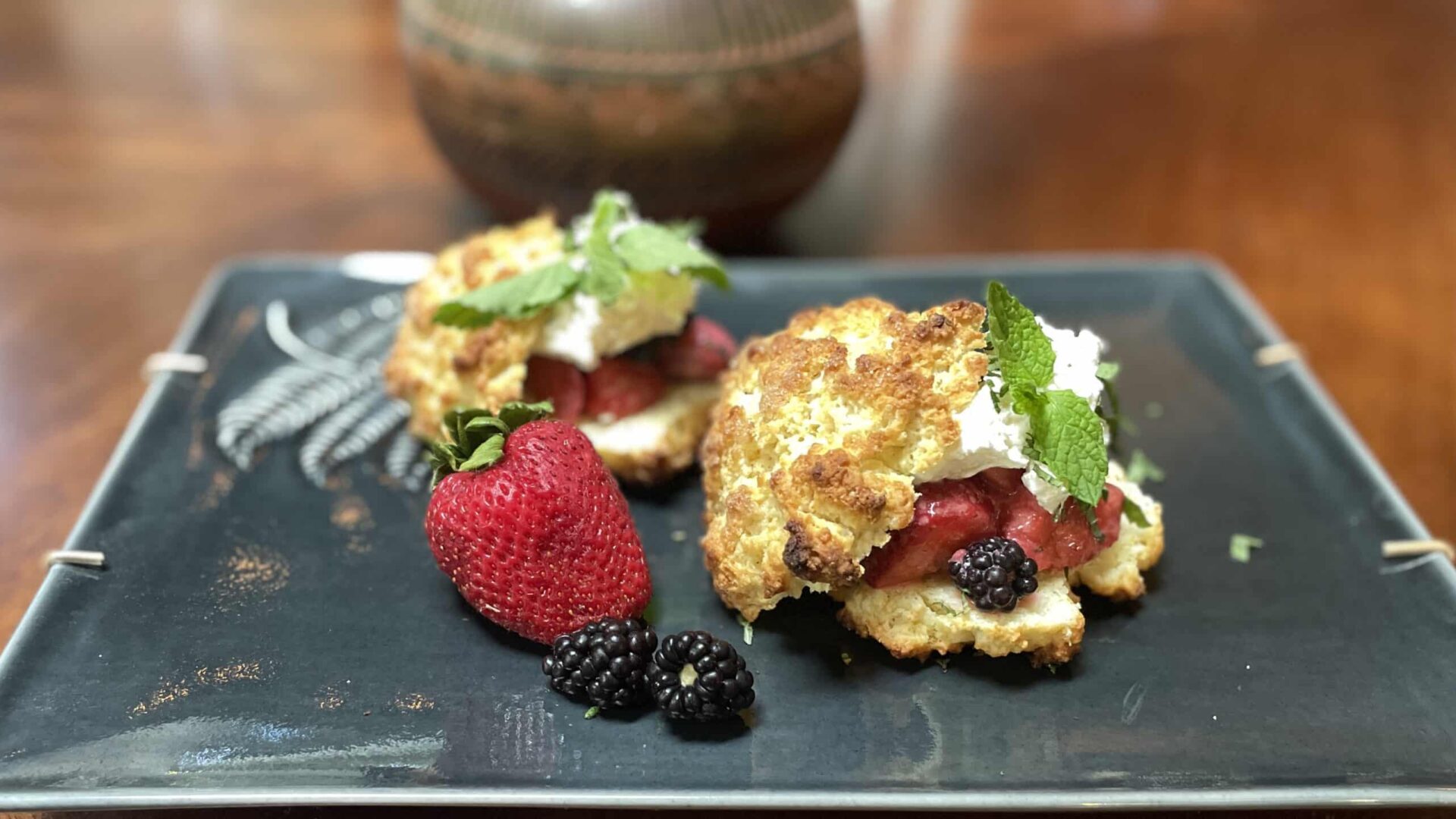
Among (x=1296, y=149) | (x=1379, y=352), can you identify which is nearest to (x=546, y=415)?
(x=1379, y=352)

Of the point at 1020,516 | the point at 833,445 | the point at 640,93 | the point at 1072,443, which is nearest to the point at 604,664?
the point at 833,445

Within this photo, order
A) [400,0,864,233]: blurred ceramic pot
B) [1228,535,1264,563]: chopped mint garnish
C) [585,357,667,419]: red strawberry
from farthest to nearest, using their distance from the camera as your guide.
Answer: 1. [400,0,864,233]: blurred ceramic pot
2. [585,357,667,419]: red strawberry
3. [1228,535,1264,563]: chopped mint garnish

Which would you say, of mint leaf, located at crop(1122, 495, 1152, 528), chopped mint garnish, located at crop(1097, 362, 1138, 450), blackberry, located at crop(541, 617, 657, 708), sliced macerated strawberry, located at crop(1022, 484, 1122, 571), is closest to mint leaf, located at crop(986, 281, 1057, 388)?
chopped mint garnish, located at crop(1097, 362, 1138, 450)

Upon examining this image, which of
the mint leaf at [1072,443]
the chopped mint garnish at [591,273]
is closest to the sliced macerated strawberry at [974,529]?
the mint leaf at [1072,443]

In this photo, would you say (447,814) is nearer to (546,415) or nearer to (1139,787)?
(546,415)

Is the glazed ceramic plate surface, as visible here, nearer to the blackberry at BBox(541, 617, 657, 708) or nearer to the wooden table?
the blackberry at BBox(541, 617, 657, 708)

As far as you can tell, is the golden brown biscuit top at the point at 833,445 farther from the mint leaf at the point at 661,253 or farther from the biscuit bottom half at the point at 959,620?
the mint leaf at the point at 661,253

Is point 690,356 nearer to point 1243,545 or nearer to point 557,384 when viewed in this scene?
point 557,384
